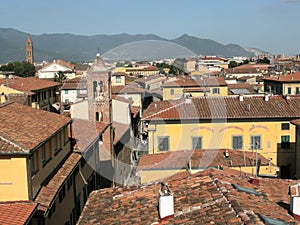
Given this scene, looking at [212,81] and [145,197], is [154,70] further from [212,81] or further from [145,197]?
[145,197]

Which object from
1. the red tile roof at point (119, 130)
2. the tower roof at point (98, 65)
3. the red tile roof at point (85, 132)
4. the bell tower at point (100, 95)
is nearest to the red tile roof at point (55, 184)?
the red tile roof at point (85, 132)

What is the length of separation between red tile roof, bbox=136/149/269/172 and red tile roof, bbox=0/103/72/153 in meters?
5.20

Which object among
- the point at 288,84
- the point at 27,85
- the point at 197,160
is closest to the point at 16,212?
the point at 197,160

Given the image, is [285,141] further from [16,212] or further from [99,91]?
[16,212]

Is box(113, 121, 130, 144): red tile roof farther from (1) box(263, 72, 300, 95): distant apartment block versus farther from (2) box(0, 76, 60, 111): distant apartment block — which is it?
(1) box(263, 72, 300, 95): distant apartment block

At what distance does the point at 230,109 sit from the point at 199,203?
18.7 m

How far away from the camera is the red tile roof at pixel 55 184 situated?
11869mm

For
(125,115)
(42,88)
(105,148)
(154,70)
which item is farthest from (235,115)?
(154,70)

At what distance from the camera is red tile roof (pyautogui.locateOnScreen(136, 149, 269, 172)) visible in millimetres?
19766

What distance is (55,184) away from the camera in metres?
13.7

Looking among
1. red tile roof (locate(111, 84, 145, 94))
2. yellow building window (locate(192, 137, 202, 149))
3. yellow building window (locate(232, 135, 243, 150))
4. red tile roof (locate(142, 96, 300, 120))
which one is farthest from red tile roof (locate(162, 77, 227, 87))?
yellow building window (locate(192, 137, 202, 149))

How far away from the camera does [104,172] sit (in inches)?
971

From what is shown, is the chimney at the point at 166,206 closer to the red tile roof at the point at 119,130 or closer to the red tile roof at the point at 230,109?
the red tile roof at the point at 230,109

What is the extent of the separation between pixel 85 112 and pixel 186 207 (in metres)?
18.7
